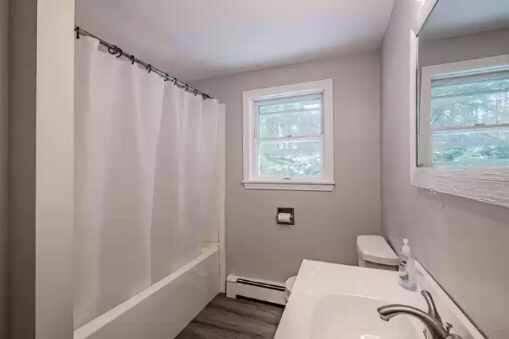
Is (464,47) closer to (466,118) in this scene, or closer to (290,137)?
(466,118)

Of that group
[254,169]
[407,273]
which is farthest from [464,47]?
[254,169]

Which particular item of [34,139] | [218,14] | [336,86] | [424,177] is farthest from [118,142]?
[336,86]

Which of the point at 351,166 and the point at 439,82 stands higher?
the point at 439,82

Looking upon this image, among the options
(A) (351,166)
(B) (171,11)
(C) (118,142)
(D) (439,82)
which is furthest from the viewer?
(A) (351,166)

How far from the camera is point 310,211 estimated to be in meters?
2.13

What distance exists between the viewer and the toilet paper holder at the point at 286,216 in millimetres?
2166

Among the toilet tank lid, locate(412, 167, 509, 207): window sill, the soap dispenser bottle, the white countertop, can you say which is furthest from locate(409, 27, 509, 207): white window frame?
the toilet tank lid

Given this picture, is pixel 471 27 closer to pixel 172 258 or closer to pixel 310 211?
pixel 310 211

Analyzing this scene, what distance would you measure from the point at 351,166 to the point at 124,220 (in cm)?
180

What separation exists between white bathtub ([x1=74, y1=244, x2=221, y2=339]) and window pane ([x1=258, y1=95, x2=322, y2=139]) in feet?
4.46

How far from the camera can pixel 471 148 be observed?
58 centimetres

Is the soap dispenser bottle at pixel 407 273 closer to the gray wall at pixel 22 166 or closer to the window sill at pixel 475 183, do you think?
the window sill at pixel 475 183

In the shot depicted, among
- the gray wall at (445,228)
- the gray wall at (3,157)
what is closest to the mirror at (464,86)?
the gray wall at (445,228)

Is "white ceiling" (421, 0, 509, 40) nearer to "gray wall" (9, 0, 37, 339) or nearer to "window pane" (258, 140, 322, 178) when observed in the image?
"gray wall" (9, 0, 37, 339)
